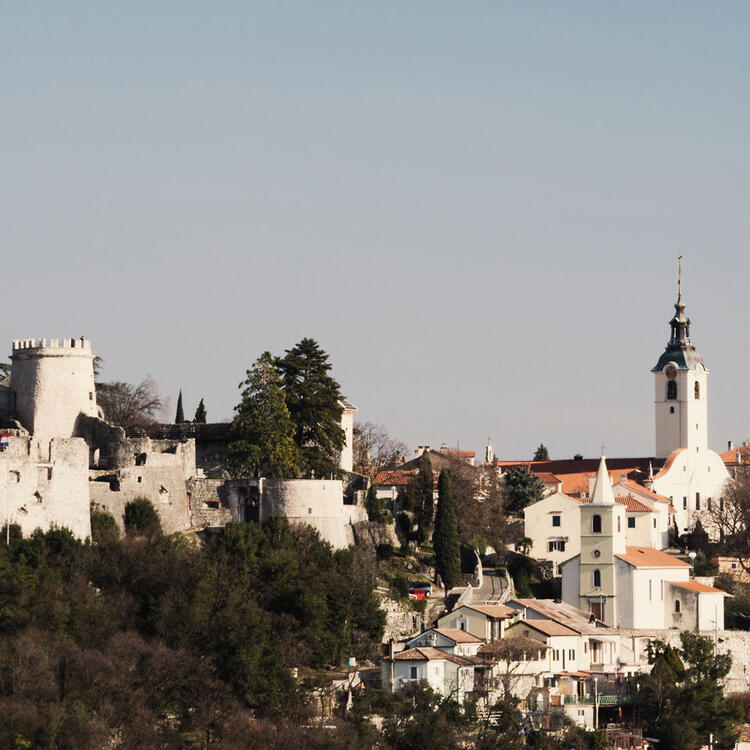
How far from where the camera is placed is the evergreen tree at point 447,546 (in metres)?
86.2

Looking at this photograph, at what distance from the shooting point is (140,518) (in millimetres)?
76562

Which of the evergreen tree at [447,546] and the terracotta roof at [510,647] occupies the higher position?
the evergreen tree at [447,546]

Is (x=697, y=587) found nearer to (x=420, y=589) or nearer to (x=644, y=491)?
(x=644, y=491)

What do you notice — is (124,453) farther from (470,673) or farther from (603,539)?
(603,539)

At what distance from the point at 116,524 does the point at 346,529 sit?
39.3ft

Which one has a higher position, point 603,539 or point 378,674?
point 603,539

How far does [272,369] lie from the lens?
273ft

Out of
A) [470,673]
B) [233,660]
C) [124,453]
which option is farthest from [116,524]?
[470,673]

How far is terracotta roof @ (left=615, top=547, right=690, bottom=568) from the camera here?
90500 mm

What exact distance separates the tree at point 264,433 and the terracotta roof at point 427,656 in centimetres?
958

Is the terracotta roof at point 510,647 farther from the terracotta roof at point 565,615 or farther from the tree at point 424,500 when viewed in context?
the tree at point 424,500

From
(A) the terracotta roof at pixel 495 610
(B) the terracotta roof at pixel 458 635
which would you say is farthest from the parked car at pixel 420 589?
(B) the terracotta roof at pixel 458 635

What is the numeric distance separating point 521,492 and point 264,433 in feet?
67.9

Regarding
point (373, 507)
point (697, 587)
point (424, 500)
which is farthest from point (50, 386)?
point (697, 587)
